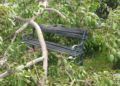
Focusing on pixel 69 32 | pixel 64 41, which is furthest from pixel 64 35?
pixel 64 41

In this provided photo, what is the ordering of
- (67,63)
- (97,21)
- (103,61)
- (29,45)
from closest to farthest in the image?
1. (67,63)
2. (29,45)
3. (97,21)
4. (103,61)

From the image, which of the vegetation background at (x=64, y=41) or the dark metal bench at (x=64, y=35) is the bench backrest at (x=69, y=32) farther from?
the vegetation background at (x=64, y=41)

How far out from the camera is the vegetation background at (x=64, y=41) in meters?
2.48

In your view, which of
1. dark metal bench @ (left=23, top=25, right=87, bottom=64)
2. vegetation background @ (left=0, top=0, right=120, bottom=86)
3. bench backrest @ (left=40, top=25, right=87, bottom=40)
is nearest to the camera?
vegetation background @ (left=0, top=0, right=120, bottom=86)

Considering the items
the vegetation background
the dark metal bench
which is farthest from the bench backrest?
the vegetation background

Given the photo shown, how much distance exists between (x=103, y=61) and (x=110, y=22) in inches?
34.4

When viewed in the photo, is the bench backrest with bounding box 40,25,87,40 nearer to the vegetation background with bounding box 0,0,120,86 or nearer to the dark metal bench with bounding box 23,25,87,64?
the dark metal bench with bounding box 23,25,87,64

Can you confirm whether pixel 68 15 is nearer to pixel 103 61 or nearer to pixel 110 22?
pixel 110 22

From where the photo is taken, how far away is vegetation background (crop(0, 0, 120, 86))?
2.48 m

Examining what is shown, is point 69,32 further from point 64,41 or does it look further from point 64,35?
point 64,41

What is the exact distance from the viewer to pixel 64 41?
10.7 ft

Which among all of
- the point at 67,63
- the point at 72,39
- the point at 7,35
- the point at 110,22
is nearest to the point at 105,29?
the point at 110,22

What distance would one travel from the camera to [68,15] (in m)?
3.29

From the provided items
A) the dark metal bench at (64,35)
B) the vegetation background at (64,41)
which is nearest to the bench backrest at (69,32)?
the dark metal bench at (64,35)
